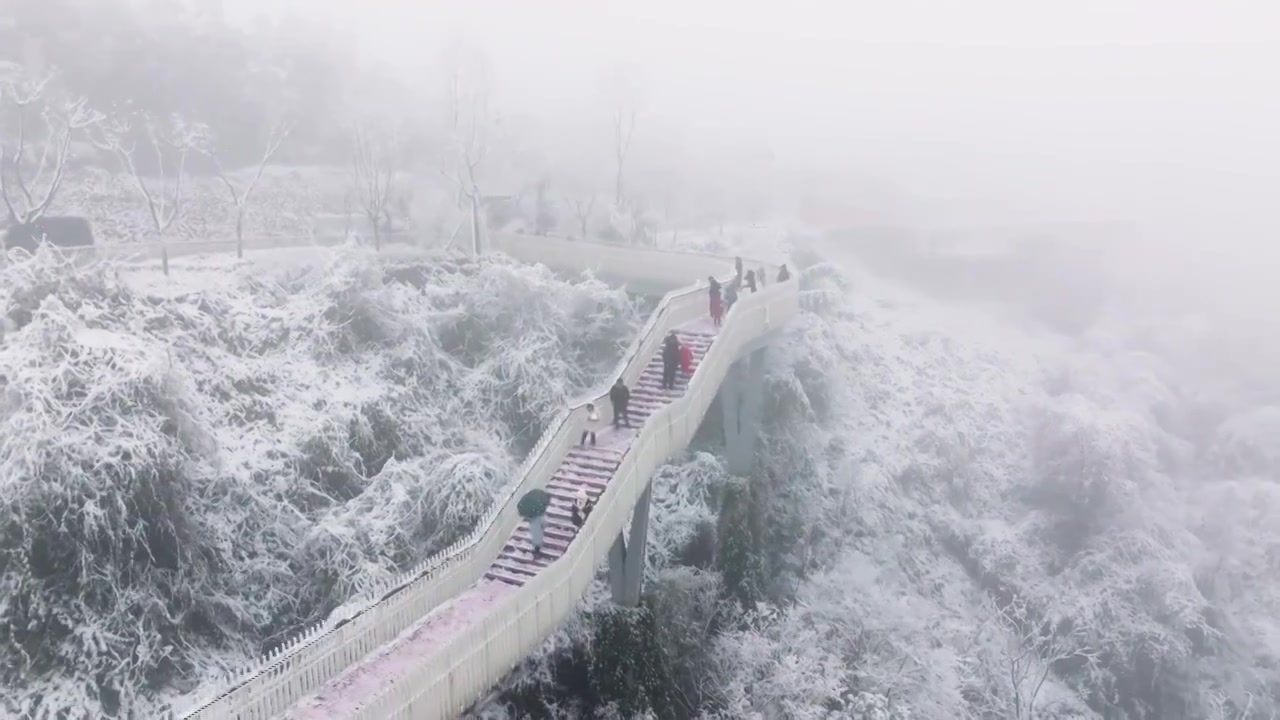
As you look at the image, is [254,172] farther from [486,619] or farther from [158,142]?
[486,619]

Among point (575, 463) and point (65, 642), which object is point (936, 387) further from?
point (65, 642)

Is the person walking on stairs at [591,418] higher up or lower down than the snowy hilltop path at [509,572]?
higher up

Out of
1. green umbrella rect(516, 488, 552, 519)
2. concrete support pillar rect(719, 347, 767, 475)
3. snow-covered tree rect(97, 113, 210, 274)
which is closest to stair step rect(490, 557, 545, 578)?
green umbrella rect(516, 488, 552, 519)

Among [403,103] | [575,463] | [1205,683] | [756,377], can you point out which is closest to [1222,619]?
[1205,683]

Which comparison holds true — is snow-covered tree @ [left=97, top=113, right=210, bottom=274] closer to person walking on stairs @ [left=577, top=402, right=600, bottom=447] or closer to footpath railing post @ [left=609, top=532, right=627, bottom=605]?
person walking on stairs @ [left=577, top=402, right=600, bottom=447]

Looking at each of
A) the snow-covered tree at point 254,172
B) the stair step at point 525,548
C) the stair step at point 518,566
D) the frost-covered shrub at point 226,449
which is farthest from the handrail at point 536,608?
the snow-covered tree at point 254,172

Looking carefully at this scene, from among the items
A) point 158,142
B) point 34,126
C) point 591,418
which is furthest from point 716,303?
point 34,126

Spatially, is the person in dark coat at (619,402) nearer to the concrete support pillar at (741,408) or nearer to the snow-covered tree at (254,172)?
the concrete support pillar at (741,408)
